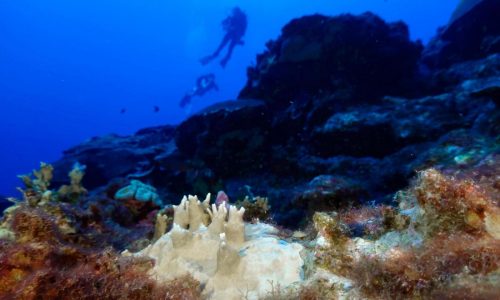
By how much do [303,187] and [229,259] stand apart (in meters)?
4.28

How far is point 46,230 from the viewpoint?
10.4 feet

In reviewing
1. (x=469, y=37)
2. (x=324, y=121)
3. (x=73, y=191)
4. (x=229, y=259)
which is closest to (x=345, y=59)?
(x=324, y=121)

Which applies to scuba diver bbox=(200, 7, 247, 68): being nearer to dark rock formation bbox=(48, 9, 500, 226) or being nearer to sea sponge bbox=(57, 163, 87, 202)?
dark rock formation bbox=(48, 9, 500, 226)

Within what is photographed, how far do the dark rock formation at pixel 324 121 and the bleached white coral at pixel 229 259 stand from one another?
13.1 feet

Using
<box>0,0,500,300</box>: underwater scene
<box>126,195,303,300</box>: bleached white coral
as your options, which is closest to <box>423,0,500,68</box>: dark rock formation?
<box>0,0,500,300</box>: underwater scene

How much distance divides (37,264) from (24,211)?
2.74 ft

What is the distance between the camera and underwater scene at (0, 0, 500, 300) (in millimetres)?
2123

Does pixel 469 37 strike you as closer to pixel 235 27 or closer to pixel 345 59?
pixel 345 59

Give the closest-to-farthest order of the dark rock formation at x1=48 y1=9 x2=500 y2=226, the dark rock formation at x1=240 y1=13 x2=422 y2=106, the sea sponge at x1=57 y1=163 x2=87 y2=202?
the sea sponge at x1=57 y1=163 x2=87 y2=202, the dark rock formation at x1=48 y1=9 x2=500 y2=226, the dark rock formation at x1=240 y1=13 x2=422 y2=106

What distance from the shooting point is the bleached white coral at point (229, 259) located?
113 inches

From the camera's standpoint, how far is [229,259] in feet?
9.75

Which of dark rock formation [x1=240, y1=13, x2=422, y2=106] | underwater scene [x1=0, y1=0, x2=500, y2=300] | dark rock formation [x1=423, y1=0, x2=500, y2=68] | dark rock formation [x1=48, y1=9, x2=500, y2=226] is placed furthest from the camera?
dark rock formation [x1=423, y1=0, x2=500, y2=68]

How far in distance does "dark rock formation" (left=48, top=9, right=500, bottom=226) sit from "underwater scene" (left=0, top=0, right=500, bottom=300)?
0.15 feet

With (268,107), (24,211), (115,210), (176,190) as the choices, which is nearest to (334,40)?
(268,107)
